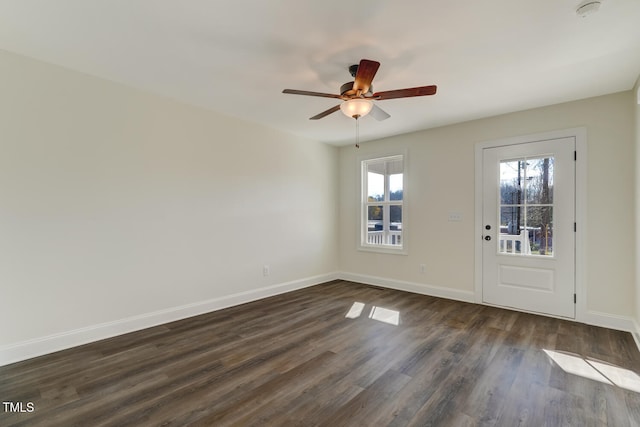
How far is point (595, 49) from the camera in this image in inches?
92.8

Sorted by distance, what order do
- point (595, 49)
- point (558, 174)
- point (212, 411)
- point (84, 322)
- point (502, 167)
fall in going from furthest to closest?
1. point (502, 167)
2. point (558, 174)
3. point (84, 322)
4. point (595, 49)
5. point (212, 411)

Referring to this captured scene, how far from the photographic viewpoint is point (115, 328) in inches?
117

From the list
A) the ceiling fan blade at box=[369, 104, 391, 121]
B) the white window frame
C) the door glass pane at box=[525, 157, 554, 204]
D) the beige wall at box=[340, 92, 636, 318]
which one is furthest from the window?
the ceiling fan blade at box=[369, 104, 391, 121]

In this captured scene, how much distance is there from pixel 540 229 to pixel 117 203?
4739 millimetres

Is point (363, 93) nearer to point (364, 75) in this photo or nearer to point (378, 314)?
point (364, 75)

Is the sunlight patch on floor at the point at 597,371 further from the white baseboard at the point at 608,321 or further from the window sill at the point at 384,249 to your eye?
the window sill at the point at 384,249

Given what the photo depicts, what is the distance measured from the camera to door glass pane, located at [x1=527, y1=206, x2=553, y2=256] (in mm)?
3549

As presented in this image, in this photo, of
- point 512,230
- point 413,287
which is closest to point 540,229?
point 512,230

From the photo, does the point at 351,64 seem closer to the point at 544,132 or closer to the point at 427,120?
the point at 427,120

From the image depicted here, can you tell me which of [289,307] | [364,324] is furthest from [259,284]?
→ [364,324]

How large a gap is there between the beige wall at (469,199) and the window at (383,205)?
15cm

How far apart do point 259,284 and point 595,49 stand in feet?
14.1

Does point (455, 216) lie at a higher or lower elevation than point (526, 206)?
lower

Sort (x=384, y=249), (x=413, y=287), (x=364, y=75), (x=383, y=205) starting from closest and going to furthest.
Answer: (x=364, y=75)
(x=413, y=287)
(x=384, y=249)
(x=383, y=205)
